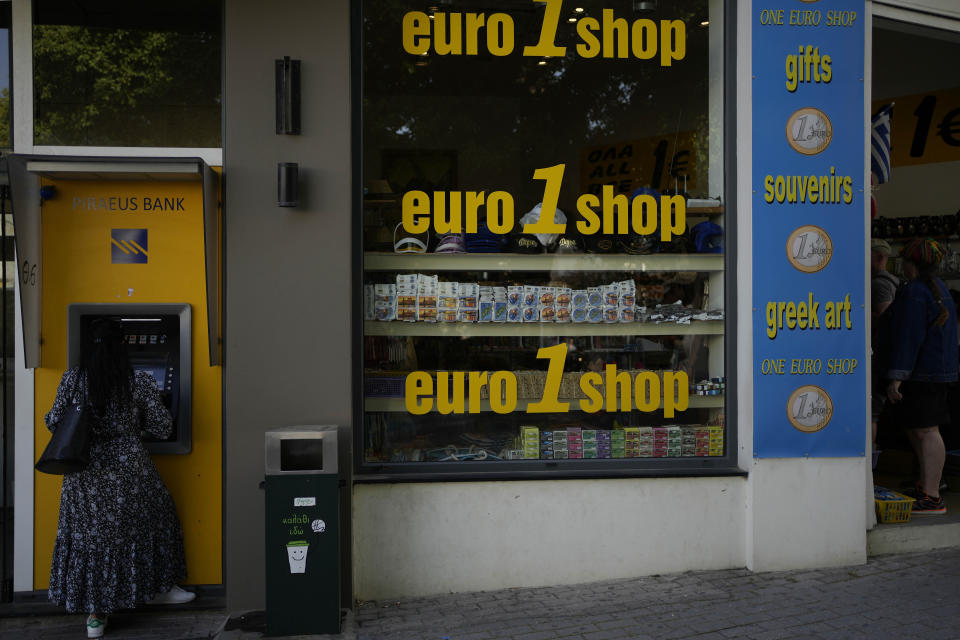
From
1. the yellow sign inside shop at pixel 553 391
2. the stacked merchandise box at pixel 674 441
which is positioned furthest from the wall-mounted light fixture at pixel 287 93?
the stacked merchandise box at pixel 674 441

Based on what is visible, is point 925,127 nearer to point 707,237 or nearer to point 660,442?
point 707,237

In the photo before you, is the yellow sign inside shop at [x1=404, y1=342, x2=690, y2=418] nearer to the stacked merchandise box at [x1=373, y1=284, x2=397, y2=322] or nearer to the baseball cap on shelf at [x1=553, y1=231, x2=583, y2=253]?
the stacked merchandise box at [x1=373, y1=284, x2=397, y2=322]

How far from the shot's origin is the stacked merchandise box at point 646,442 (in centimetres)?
529

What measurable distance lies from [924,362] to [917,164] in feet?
11.8

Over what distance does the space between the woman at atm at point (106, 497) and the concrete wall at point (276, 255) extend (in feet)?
1.60

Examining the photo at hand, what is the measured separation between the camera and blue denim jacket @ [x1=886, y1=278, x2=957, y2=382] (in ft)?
18.8

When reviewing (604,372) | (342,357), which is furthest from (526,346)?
(342,357)

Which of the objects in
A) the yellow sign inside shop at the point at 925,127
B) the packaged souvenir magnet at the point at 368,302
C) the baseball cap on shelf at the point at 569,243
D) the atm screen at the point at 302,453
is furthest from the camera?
the yellow sign inside shop at the point at 925,127

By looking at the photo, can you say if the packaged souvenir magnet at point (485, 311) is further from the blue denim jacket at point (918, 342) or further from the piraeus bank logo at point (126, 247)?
the blue denim jacket at point (918, 342)

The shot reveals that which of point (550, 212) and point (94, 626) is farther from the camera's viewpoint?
point (550, 212)

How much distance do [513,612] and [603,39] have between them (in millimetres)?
3892

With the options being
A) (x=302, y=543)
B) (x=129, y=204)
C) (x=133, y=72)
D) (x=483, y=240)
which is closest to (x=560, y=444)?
(x=483, y=240)

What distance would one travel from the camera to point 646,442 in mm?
5301

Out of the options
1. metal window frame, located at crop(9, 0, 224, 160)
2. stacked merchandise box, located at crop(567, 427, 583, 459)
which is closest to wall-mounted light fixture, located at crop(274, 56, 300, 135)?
metal window frame, located at crop(9, 0, 224, 160)
